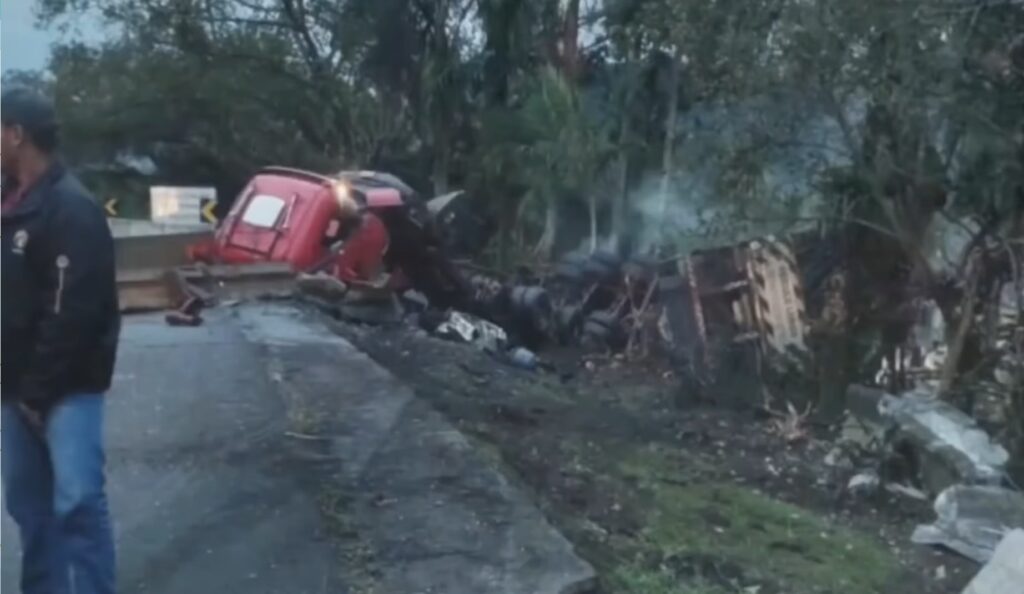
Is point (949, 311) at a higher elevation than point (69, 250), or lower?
lower

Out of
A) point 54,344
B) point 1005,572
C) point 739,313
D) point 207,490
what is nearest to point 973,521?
point 1005,572

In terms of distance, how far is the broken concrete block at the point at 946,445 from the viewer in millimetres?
10273

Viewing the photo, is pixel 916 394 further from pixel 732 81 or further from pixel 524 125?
pixel 524 125

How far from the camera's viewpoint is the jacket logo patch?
5.48 m

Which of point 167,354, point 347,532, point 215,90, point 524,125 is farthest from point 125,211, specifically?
point 347,532

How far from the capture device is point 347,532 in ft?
24.9

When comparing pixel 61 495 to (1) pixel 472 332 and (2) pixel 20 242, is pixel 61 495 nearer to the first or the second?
(2) pixel 20 242

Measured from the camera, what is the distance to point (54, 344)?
550 cm

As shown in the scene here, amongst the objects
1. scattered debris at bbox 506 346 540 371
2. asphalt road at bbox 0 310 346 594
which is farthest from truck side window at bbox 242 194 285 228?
asphalt road at bbox 0 310 346 594

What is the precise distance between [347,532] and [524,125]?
75.6 ft

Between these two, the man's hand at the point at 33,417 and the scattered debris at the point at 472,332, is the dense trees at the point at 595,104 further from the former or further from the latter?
the man's hand at the point at 33,417

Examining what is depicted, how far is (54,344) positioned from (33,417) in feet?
0.83

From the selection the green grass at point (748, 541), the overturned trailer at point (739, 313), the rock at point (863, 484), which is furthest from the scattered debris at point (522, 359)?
the green grass at point (748, 541)

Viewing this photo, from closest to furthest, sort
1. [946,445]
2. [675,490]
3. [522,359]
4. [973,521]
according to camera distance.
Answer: [973,521], [675,490], [946,445], [522,359]
